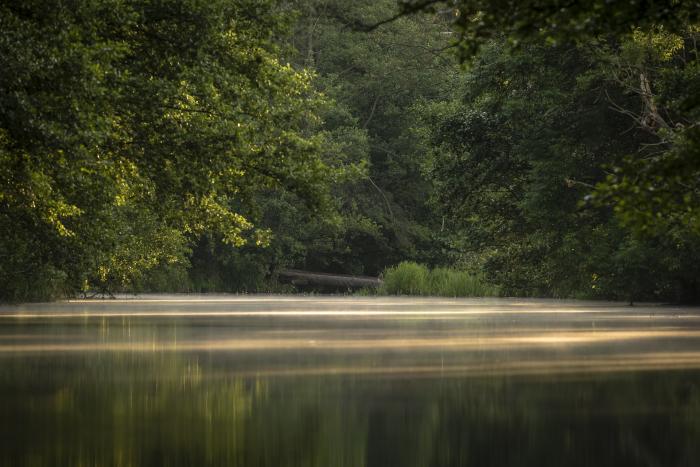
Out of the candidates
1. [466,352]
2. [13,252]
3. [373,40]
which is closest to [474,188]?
[13,252]

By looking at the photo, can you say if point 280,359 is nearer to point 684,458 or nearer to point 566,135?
point 684,458

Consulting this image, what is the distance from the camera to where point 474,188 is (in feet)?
166

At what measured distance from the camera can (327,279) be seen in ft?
255

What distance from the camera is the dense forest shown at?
40.6 feet

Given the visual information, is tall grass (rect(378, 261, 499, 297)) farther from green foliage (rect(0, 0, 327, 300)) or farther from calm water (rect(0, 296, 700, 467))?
calm water (rect(0, 296, 700, 467))

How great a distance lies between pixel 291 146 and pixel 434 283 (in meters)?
38.9

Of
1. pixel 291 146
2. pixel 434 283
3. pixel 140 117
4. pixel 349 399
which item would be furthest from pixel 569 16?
pixel 434 283

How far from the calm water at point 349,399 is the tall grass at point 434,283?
4032 cm

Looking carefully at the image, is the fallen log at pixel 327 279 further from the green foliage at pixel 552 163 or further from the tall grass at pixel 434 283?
the green foliage at pixel 552 163

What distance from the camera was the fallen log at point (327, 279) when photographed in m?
76.3

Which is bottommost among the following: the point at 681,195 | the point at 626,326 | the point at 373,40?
the point at 626,326

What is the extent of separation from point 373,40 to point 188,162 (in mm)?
60172

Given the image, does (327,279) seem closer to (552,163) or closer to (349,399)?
(552,163)

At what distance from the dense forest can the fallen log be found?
0.69 m
